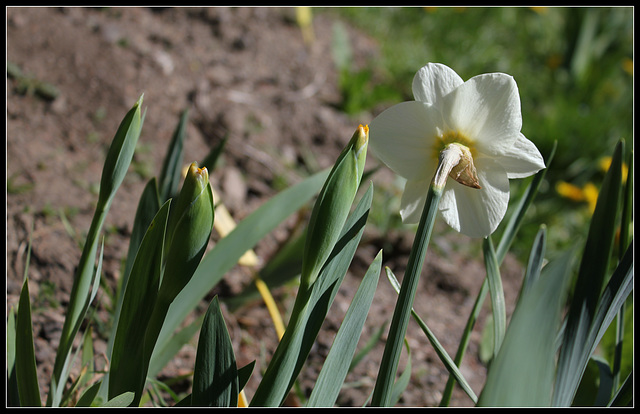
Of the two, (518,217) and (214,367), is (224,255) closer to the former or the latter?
(214,367)

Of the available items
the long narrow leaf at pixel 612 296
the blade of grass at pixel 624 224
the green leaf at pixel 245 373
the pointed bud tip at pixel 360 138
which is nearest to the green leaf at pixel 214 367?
the green leaf at pixel 245 373

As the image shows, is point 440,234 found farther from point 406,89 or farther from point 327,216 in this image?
point 327,216

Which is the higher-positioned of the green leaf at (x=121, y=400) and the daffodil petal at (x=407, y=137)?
the daffodil petal at (x=407, y=137)

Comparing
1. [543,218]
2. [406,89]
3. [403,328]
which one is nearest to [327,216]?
[403,328]

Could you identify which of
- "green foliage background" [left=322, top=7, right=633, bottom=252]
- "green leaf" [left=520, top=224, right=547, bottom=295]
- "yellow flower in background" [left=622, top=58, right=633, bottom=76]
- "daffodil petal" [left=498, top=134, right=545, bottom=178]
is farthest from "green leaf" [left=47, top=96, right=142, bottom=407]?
"yellow flower in background" [left=622, top=58, right=633, bottom=76]

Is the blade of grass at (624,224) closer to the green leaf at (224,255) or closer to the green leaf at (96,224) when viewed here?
the green leaf at (224,255)
